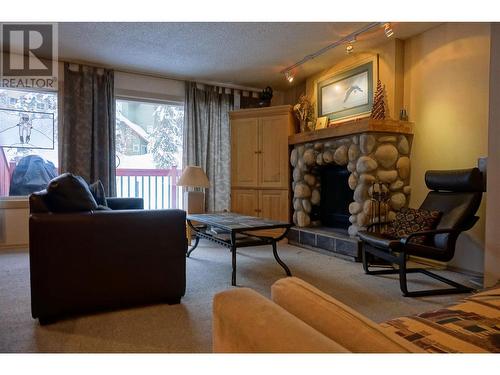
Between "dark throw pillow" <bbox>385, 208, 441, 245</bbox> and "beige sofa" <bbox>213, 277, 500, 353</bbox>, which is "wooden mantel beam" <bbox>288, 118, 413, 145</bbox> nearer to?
"dark throw pillow" <bbox>385, 208, 441, 245</bbox>

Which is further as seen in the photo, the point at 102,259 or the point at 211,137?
the point at 211,137

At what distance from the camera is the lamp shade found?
459 centimetres

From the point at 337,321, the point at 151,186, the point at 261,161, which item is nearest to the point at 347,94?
the point at 261,161

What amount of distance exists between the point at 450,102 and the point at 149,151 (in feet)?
13.4

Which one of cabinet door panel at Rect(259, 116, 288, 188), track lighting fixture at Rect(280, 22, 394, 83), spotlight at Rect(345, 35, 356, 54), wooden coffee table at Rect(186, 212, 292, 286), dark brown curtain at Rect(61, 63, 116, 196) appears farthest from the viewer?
cabinet door panel at Rect(259, 116, 288, 188)

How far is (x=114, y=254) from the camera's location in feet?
7.09

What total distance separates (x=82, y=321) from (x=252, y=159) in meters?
3.51

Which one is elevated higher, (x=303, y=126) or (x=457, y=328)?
(x=303, y=126)

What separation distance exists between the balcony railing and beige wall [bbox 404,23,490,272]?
136 inches

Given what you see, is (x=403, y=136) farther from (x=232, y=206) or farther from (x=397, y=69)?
(x=232, y=206)

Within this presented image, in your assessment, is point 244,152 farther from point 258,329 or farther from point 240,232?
point 258,329

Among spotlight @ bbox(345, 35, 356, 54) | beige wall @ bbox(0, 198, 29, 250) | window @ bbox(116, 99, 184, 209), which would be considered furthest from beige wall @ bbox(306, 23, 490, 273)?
beige wall @ bbox(0, 198, 29, 250)

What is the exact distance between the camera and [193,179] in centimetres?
461
